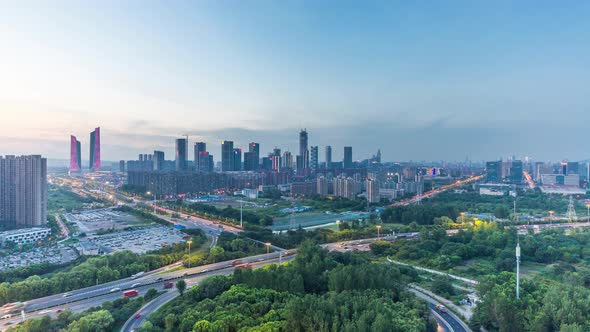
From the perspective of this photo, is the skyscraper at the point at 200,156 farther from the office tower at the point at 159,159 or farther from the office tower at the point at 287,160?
the office tower at the point at 287,160

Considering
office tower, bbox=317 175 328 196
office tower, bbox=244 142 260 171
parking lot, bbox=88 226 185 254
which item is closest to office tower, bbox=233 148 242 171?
office tower, bbox=244 142 260 171

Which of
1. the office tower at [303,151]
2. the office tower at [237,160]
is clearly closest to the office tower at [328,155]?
→ the office tower at [303,151]

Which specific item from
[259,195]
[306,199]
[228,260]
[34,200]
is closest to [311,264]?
[228,260]

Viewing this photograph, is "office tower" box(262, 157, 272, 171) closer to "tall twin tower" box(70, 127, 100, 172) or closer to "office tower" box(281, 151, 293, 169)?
"office tower" box(281, 151, 293, 169)

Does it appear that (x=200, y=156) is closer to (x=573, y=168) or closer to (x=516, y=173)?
(x=516, y=173)

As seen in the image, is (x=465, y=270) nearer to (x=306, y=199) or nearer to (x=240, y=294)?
(x=240, y=294)

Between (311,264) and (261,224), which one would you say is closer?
(311,264)

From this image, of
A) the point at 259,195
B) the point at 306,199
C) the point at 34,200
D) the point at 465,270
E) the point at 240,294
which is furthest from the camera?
the point at 259,195
